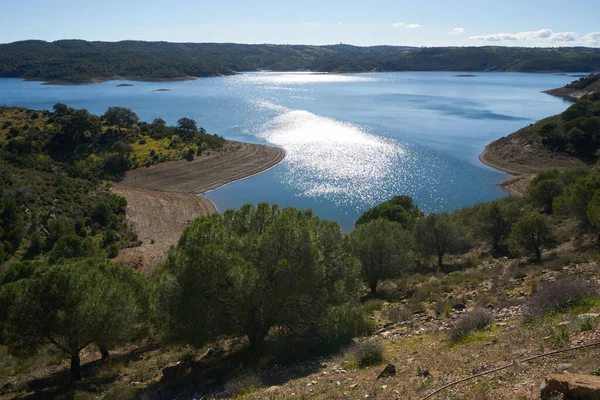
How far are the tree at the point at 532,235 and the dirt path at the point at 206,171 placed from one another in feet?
125

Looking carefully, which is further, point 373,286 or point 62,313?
point 373,286

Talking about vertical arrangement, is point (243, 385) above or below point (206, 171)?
above

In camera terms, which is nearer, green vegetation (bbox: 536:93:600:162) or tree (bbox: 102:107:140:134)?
green vegetation (bbox: 536:93:600:162)

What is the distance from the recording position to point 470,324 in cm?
1149

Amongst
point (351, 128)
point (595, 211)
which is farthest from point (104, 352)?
point (351, 128)

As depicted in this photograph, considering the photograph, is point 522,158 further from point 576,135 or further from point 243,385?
point 243,385

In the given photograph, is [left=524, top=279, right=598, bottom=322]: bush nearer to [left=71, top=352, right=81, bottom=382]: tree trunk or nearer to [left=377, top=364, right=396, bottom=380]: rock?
[left=377, top=364, right=396, bottom=380]: rock

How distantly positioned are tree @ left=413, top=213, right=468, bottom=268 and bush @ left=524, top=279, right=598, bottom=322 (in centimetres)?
1384

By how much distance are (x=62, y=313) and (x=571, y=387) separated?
12.2 meters

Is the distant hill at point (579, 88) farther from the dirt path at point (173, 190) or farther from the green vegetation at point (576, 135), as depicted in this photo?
the dirt path at point (173, 190)

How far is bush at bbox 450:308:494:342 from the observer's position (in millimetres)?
11180

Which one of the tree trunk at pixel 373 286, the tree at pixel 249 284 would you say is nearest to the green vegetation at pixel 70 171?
the tree at pixel 249 284

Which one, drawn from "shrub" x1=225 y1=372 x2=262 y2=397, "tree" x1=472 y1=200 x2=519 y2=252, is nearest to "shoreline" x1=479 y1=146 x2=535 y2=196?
"tree" x1=472 y1=200 x2=519 y2=252

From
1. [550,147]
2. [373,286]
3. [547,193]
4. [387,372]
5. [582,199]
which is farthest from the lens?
[550,147]
